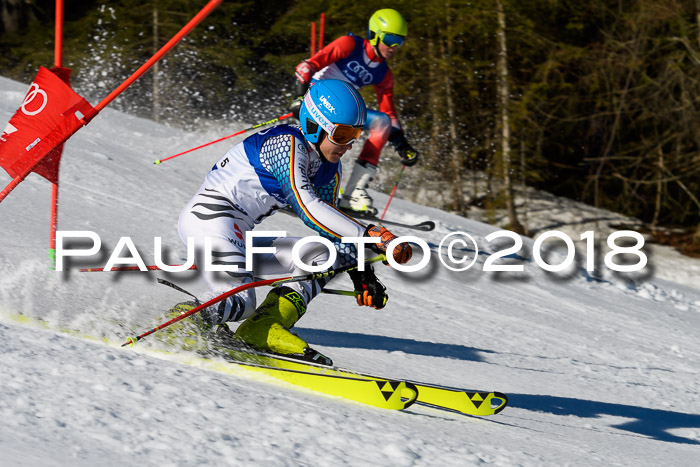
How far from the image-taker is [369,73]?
24.7ft

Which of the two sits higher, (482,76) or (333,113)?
(482,76)

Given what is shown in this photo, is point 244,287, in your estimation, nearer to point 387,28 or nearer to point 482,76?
point 387,28

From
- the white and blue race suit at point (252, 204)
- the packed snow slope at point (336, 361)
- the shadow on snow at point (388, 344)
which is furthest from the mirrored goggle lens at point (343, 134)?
the shadow on snow at point (388, 344)

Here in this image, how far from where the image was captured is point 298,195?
3.40m

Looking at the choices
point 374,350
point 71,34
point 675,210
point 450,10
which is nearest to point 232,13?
point 71,34

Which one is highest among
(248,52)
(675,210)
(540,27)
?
(540,27)

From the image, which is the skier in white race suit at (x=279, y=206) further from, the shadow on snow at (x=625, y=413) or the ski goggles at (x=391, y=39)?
the ski goggles at (x=391, y=39)

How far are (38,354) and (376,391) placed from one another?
1.36 m

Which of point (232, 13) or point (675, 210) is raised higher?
point (232, 13)

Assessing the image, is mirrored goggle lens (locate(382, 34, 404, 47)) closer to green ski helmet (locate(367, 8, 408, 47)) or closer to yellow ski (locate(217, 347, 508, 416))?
green ski helmet (locate(367, 8, 408, 47))

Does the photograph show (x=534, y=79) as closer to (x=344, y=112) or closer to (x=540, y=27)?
(x=540, y=27)

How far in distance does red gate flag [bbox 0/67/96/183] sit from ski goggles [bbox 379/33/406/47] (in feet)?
12.8

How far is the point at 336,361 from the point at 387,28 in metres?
4.14

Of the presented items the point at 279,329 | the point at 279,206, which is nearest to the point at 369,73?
the point at 279,206
